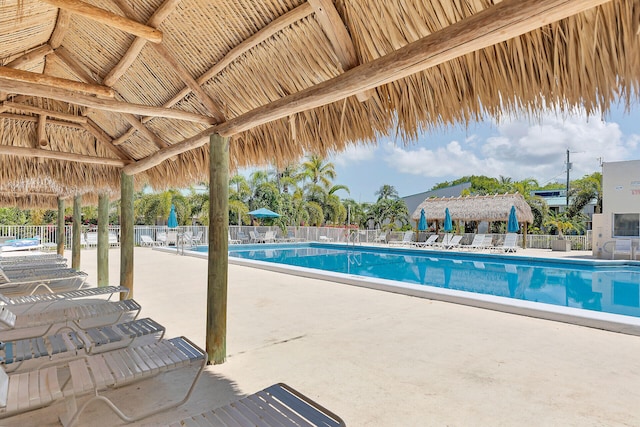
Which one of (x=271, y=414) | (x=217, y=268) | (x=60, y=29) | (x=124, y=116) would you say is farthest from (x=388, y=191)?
(x=271, y=414)

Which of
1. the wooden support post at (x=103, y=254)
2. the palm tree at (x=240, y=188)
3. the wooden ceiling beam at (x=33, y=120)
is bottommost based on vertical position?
the wooden support post at (x=103, y=254)

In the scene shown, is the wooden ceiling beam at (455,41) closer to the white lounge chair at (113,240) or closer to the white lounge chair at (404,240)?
the white lounge chair at (113,240)

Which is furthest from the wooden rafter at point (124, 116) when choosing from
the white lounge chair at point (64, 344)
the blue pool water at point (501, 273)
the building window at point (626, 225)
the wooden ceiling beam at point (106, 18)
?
the building window at point (626, 225)

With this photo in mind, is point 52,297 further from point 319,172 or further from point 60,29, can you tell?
point 319,172

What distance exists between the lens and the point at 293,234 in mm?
21938

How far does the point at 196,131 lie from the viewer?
4426 millimetres

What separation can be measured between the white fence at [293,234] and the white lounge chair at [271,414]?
15130 millimetres

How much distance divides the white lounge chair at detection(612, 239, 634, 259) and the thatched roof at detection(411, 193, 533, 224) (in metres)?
5.99

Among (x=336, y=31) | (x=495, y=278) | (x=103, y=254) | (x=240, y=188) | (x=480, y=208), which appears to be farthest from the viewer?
(x=240, y=188)

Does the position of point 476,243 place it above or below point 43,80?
below

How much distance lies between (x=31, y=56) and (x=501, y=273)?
12.1 meters

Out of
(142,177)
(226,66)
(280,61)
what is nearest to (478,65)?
(280,61)

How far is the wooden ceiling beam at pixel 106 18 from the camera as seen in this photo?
2.51m

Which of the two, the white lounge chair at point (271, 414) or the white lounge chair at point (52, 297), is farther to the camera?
the white lounge chair at point (52, 297)
